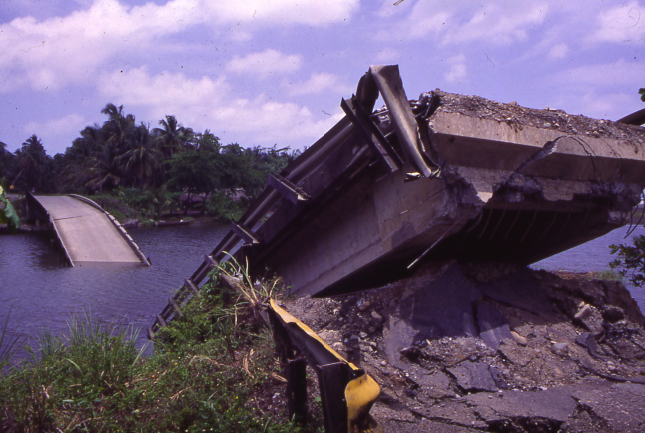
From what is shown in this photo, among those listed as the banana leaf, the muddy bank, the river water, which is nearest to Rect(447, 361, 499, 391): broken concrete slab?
the muddy bank

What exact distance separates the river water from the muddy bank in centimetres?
341

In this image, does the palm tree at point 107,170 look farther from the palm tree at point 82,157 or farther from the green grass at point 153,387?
the green grass at point 153,387

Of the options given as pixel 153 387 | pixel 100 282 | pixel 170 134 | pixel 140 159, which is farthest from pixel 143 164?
pixel 153 387

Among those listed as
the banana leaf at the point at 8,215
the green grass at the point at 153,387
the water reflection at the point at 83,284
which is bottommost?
the water reflection at the point at 83,284

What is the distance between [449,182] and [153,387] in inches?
120

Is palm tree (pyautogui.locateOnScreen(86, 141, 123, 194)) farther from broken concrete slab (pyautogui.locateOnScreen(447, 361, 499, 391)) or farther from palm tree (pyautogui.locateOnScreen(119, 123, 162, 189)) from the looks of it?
broken concrete slab (pyautogui.locateOnScreen(447, 361, 499, 391))

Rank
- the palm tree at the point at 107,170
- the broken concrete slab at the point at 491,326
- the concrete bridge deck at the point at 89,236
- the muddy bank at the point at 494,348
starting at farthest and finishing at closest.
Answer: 1. the palm tree at the point at 107,170
2. the concrete bridge deck at the point at 89,236
3. the broken concrete slab at the point at 491,326
4. the muddy bank at the point at 494,348

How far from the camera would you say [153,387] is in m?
3.64

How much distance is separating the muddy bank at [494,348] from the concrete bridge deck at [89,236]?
15.2 m

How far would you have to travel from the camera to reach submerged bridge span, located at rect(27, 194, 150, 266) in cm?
1755

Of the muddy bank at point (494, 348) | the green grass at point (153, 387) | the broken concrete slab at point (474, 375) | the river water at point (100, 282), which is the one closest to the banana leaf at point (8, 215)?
the green grass at point (153, 387)

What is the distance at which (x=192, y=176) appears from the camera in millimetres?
38312

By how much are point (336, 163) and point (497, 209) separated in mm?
1665

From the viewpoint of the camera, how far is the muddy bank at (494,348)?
2.90 meters
